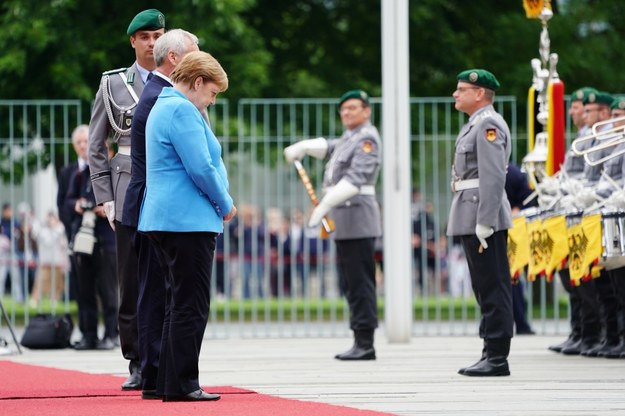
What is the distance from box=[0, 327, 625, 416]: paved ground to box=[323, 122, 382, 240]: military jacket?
920mm

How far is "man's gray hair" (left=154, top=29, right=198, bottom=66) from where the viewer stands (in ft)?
24.7

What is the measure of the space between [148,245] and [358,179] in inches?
114

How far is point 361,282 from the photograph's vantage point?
10.2m

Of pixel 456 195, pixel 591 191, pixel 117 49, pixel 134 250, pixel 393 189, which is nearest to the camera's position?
pixel 134 250

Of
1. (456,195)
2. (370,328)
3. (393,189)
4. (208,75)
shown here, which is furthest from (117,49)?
(208,75)

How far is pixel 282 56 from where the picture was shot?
20281mm

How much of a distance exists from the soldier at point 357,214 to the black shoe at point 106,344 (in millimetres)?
2416

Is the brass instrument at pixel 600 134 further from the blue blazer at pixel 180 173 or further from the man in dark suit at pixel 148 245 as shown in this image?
the blue blazer at pixel 180 173

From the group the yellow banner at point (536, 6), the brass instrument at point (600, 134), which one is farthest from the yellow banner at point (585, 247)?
the yellow banner at point (536, 6)

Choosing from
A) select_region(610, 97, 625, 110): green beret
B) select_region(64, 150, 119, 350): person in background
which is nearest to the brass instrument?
select_region(610, 97, 625, 110): green beret

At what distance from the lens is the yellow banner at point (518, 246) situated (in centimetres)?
1052

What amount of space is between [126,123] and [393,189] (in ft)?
14.6

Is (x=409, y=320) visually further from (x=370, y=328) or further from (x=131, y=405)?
(x=131, y=405)

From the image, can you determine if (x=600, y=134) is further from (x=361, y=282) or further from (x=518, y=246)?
(x=361, y=282)
